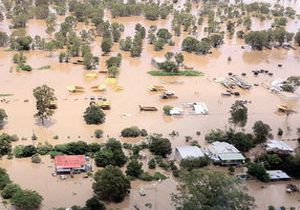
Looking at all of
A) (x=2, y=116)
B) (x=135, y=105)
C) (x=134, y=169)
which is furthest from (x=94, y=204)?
(x=135, y=105)

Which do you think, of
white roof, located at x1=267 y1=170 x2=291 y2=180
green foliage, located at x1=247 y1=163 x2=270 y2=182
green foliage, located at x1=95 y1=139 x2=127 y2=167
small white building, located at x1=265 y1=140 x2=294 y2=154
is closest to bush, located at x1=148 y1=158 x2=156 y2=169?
green foliage, located at x1=95 y1=139 x2=127 y2=167

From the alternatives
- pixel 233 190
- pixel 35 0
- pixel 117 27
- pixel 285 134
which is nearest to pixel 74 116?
pixel 285 134

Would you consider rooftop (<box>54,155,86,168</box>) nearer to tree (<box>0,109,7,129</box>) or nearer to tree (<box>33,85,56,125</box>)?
tree (<box>33,85,56,125</box>)

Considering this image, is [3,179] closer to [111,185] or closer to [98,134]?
[111,185]

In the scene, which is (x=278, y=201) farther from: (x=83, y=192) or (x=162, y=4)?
(x=162, y=4)

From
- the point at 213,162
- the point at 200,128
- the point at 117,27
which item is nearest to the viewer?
the point at 213,162
